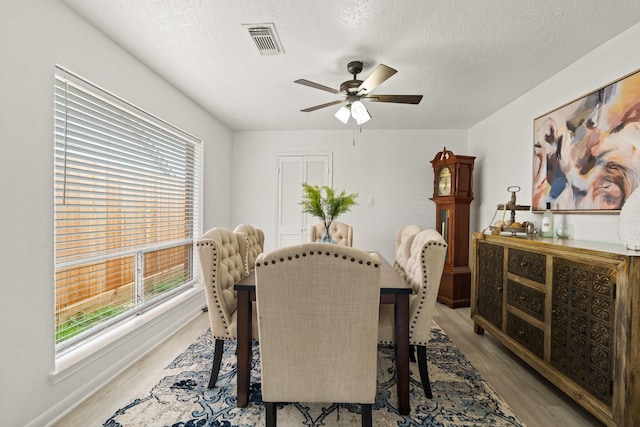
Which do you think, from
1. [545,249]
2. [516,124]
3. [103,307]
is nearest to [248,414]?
[103,307]

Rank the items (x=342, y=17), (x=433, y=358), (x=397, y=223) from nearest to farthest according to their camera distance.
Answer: (x=342, y=17) < (x=433, y=358) < (x=397, y=223)

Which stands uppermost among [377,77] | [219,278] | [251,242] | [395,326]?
[377,77]

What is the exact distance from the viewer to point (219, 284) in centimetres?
175

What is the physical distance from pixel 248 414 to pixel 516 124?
358cm

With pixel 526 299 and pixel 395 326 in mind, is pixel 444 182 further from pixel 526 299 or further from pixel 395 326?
pixel 395 326

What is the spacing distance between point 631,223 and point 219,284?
225 centimetres

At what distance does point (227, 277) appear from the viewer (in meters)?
1.87

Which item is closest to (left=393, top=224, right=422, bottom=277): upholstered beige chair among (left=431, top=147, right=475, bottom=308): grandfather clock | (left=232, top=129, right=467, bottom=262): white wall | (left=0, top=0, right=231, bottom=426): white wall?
(left=431, top=147, right=475, bottom=308): grandfather clock

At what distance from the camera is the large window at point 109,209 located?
1784 mm

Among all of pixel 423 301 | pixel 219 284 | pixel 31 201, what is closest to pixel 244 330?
pixel 219 284

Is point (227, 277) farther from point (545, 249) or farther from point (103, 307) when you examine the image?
point (545, 249)

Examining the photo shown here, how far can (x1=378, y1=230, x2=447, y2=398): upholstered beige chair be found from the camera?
171 centimetres

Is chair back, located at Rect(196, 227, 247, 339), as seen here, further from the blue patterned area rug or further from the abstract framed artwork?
the abstract framed artwork

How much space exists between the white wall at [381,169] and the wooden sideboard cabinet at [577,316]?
1865mm
